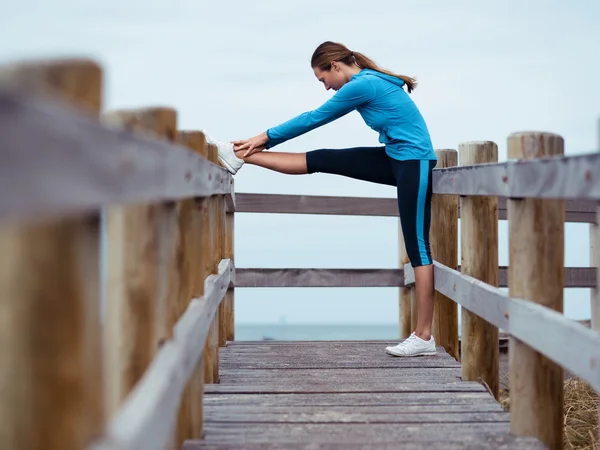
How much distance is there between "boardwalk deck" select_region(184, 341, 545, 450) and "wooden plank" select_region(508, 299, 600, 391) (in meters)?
0.47

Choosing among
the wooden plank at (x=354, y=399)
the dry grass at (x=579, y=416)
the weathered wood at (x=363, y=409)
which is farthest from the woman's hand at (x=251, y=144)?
the dry grass at (x=579, y=416)

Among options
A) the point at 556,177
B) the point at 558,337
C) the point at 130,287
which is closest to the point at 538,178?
the point at 556,177

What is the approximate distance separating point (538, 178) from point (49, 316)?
208 centimetres

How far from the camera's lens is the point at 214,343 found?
424 centimetres

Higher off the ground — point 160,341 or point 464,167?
point 464,167

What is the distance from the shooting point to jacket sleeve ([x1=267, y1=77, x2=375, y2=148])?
507 centimetres

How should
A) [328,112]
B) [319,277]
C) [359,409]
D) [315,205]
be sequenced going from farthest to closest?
[315,205], [319,277], [328,112], [359,409]

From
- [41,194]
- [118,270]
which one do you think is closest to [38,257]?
[41,194]

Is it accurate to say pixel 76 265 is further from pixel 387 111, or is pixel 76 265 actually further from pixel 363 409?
pixel 387 111

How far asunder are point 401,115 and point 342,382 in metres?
1.71

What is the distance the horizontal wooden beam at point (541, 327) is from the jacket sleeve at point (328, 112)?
1.41 m

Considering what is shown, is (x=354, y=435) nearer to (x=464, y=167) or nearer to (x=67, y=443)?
(x=464, y=167)

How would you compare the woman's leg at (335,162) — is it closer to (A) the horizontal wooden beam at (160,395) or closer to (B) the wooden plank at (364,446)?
(A) the horizontal wooden beam at (160,395)

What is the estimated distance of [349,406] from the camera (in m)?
3.78
